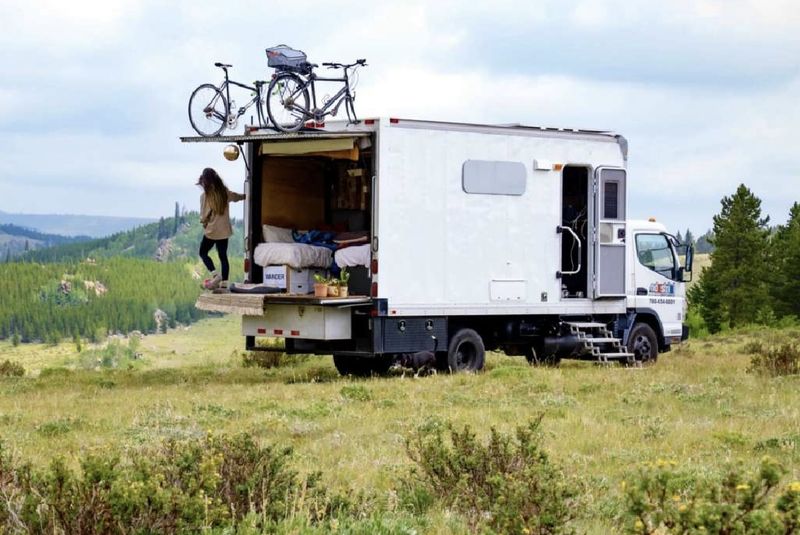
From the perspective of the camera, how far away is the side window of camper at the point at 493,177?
16.7m

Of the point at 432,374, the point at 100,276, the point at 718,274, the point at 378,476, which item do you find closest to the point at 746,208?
the point at 718,274

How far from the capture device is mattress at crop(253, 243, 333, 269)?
1661 centimetres

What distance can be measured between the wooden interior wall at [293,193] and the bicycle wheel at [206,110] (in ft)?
4.95

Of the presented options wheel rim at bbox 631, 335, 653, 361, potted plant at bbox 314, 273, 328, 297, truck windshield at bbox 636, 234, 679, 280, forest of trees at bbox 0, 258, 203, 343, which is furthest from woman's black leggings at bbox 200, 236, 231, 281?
forest of trees at bbox 0, 258, 203, 343

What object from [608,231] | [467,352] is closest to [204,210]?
[467,352]

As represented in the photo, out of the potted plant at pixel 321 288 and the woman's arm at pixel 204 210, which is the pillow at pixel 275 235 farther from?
the potted plant at pixel 321 288

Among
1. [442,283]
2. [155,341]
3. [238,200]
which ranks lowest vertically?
[155,341]

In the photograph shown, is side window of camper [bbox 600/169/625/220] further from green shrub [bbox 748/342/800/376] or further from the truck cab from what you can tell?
green shrub [bbox 748/342/800/376]

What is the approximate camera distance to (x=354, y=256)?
1634cm

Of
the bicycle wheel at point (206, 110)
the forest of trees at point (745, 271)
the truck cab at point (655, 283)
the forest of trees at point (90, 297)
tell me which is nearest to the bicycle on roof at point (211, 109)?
the bicycle wheel at point (206, 110)

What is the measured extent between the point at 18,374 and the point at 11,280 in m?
127

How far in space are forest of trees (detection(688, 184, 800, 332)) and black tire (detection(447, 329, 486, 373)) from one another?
41.9 metres

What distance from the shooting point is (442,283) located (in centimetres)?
1652

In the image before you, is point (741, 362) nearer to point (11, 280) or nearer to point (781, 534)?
point (781, 534)
